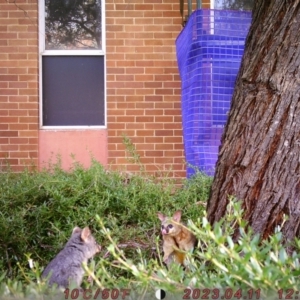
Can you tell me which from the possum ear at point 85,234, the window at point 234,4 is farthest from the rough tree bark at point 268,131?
the window at point 234,4

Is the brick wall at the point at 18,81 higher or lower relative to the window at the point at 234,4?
lower

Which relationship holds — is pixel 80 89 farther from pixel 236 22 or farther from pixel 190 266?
pixel 190 266

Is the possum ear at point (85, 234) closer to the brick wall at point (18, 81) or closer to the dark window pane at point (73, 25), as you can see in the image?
the brick wall at point (18, 81)

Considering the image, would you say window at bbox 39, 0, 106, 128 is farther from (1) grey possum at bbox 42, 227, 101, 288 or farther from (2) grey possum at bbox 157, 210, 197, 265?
(1) grey possum at bbox 42, 227, 101, 288

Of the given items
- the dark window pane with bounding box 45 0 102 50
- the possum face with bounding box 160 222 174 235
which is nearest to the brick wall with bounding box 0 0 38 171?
the dark window pane with bounding box 45 0 102 50

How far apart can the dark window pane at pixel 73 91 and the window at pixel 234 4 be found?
1.86 meters

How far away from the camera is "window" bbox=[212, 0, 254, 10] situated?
344 inches

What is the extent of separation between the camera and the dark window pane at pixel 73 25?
880 centimetres

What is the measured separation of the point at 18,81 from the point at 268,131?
558cm

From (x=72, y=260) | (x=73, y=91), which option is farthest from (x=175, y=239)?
(x=73, y=91)

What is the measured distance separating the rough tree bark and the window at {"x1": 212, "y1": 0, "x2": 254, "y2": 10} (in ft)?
16.2

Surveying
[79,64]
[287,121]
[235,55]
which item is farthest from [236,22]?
[287,121]

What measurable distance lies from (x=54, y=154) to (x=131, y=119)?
1213 mm

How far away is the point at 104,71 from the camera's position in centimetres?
878
